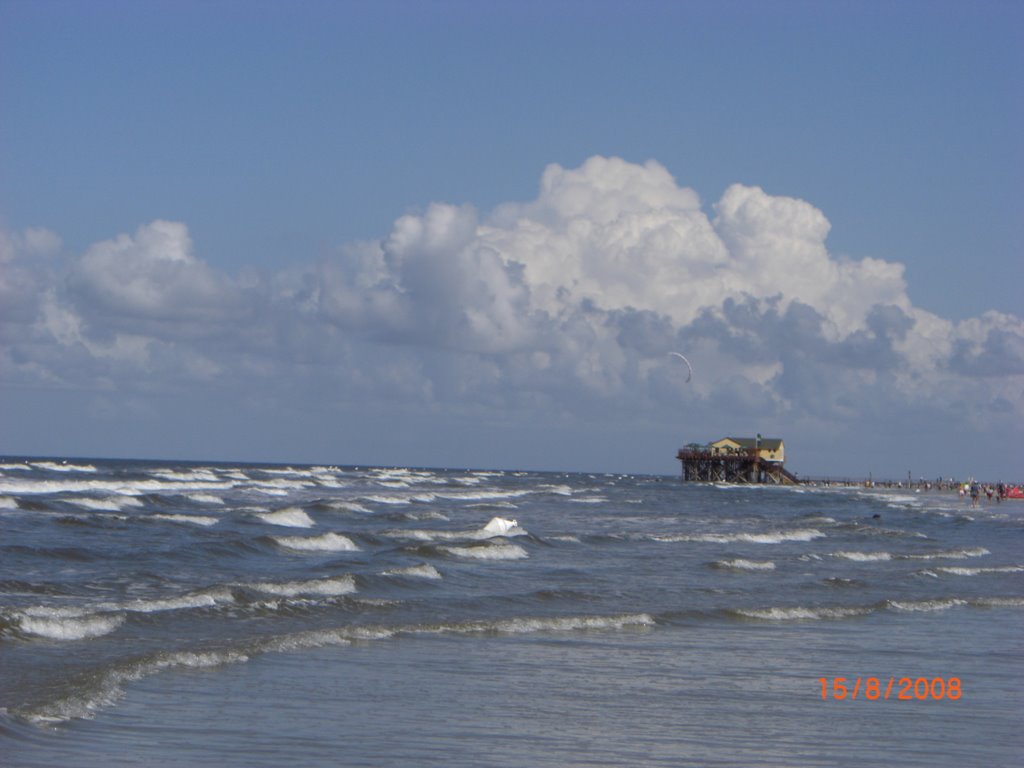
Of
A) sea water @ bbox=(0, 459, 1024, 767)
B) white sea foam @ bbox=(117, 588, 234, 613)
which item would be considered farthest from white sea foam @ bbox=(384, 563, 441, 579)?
white sea foam @ bbox=(117, 588, 234, 613)

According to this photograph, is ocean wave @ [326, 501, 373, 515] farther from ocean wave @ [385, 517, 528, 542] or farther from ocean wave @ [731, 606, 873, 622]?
ocean wave @ [731, 606, 873, 622]

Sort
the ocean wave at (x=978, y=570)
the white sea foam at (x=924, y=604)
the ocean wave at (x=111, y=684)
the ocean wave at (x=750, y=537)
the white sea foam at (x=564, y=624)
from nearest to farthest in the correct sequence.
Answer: the ocean wave at (x=111, y=684) → the white sea foam at (x=564, y=624) → the white sea foam at (x=924, y=604) → the ocean wave at (x=978, y=570) → the ocean wave at (x=750, y=537)

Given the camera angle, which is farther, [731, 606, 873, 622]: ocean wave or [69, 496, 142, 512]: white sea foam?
[69, 496, 142, 512]: white sea foam

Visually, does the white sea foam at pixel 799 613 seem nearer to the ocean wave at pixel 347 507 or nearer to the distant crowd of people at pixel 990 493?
the ocean wave at pixel 347 507

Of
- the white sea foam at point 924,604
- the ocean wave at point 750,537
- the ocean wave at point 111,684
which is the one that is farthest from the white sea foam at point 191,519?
the ocean wave at point 111,684

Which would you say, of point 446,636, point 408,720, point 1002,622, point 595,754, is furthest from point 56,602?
point 1002,622

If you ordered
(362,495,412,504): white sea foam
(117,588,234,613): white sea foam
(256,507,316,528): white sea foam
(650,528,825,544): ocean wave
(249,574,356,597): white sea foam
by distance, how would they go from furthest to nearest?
(362,495,412,504): white sea foam → (256,507,316,528): white sea foam → (650,528,825,544): ocean wave → (249,574,356,597): white sea foam → (117,588,234,613): white sea foam

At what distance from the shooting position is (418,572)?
2427 cm

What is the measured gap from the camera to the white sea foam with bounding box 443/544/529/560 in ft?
95.3

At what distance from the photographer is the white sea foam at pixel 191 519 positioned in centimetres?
3744

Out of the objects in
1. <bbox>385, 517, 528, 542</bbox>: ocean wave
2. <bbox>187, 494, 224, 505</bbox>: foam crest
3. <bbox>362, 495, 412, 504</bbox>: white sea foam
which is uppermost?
<bbox>385, 517, 528, 542</bbox>: ocean wave
